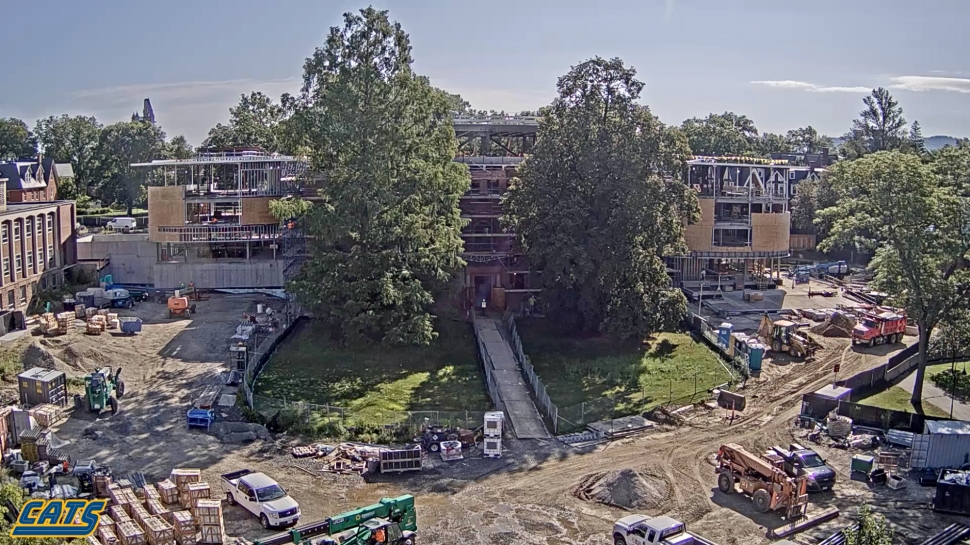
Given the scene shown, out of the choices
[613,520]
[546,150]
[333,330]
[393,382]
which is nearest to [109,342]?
[333,330]

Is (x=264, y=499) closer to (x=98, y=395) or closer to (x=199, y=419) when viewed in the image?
(x=199, y=419)

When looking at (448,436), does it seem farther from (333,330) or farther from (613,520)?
(333,330)

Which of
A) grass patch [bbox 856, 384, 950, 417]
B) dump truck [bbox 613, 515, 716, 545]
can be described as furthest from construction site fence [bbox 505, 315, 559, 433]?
grass patch [bbox 856, 384, 950, 417]

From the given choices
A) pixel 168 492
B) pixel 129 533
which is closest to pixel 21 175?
pixel 168 492

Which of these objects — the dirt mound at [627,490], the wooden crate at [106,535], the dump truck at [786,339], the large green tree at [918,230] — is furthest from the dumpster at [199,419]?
the dump truck at [786,339]

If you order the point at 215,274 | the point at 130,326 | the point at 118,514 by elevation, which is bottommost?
the point at 118,514
